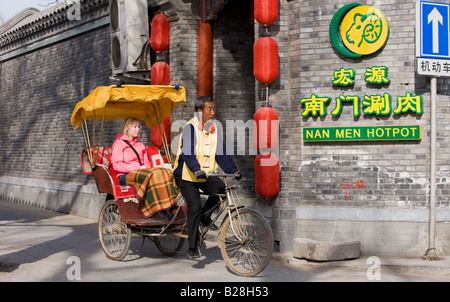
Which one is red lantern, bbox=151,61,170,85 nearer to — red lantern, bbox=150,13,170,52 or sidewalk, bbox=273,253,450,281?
red lantern, bbox=150,13,170,52

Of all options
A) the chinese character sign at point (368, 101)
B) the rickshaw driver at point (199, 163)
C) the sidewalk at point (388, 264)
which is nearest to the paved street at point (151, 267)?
the sidewalk at point (388, 264)

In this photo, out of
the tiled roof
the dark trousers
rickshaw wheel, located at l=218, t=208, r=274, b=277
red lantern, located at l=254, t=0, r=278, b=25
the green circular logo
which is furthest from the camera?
the tiled roof

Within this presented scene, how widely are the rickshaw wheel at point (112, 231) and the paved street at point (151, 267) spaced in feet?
0.54

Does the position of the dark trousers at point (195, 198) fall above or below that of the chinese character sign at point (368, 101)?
below

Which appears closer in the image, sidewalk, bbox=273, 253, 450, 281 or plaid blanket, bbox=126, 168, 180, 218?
sidewalk, bbox=273, 253, 450, 281

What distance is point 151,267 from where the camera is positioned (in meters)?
7.84

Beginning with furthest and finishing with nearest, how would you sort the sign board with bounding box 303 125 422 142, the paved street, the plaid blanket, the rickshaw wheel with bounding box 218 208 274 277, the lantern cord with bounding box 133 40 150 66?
1. the lantern cord with bounding box 133 40 150 66
2. the sign board with bounding box 303 125 422 142
3. the plaid blanket
4. the paved street
5. the rickshaw wheel with bounding box 218 208 274 277

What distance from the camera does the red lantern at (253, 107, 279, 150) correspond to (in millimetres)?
9086

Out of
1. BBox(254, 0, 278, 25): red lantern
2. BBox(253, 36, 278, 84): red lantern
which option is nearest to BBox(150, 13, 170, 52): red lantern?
BBox(254, 0, 278, 25): red lantern

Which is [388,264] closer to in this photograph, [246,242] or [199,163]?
[246,242]

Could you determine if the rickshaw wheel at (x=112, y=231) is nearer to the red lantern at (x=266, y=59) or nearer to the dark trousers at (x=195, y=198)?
the dark trousers at (x=195, y=198)

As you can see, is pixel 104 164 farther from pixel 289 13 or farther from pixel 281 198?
pixel 289 13

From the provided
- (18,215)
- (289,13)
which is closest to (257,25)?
(289,13)

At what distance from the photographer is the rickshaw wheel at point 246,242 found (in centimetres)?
689
